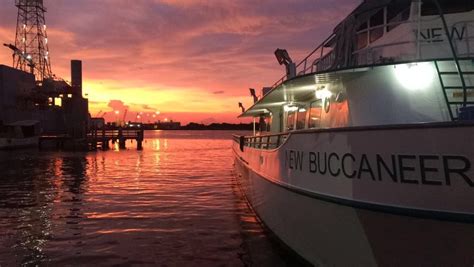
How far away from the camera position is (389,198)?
19.5 feet

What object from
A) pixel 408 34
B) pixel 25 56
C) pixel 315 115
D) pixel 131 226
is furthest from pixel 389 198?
pixel 25 56

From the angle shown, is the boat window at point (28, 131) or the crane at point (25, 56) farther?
the crane at point (25, 56)

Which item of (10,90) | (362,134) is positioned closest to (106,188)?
(362,134)

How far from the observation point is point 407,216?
5.80 meters

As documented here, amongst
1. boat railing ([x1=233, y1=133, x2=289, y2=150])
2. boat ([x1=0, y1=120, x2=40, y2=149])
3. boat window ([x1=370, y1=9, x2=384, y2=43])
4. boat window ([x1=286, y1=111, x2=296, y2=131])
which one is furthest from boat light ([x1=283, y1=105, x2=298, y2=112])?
boat ([x1=0, y1=120, x2=40, y2=149])

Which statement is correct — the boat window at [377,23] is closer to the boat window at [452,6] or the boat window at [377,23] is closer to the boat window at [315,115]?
the boat window at [452,6]

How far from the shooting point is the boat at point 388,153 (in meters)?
5.52

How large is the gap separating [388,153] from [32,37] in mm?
96922

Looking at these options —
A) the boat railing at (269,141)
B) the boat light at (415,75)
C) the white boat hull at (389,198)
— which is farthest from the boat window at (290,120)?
the boat light at (415,75)

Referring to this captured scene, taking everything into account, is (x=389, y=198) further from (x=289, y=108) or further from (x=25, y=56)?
(x=25, y=56)

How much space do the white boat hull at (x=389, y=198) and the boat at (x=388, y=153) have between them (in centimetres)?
1

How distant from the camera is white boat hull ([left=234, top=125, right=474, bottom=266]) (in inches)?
213

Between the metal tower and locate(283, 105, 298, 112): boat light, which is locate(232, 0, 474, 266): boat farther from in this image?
the metal tower

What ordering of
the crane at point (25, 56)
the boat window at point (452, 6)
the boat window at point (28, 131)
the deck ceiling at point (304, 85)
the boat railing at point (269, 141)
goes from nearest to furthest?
the deck ceiling at point (304, 85), the boat window at point (452, 6), the boat railing at point (269, 141), the boat window at point (28, 131), the crane at point (25, 56)
